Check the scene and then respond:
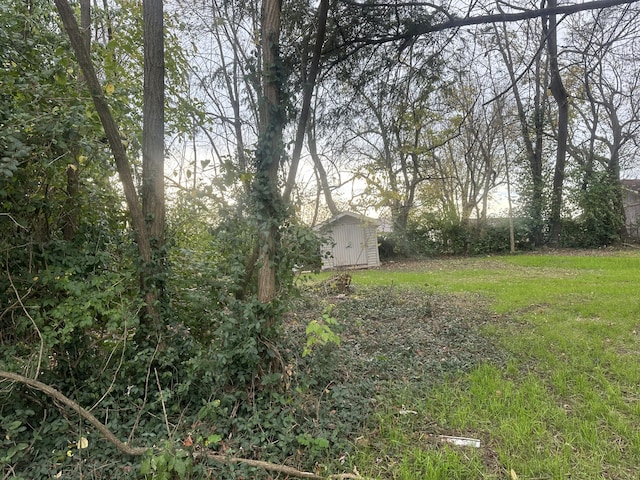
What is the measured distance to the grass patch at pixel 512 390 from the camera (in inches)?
73.0

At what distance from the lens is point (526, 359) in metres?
3.22

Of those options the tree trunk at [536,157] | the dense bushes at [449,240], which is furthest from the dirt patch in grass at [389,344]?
the tree trunk at [536,157]

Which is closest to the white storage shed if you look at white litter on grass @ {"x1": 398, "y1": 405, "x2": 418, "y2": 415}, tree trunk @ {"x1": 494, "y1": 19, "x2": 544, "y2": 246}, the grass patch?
tree trunk @ {"x1": 494, "y1": 19, "x2": 544, "y2": 246}

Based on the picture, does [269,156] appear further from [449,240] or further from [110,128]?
[449,240]

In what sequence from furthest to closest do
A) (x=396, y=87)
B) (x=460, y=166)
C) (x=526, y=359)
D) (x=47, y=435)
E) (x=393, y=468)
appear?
(x=460, y=166) → (x=396, y=87) → (x=526, y=359) → (x=47, y=435) → (x=393, y=468)

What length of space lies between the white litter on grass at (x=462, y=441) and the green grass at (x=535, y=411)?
39 mm

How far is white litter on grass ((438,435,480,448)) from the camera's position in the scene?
6.56 feet

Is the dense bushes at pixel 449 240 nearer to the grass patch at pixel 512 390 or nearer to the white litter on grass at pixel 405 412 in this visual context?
the grass patch at pixel 512 390

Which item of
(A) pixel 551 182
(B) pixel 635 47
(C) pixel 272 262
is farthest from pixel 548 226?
(C) pixel 272 262

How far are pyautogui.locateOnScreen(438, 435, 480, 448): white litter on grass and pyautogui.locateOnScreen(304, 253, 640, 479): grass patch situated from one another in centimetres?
4

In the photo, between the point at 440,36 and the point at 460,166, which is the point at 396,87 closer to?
the point at 440,36

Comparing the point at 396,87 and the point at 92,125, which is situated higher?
the point at 396,87

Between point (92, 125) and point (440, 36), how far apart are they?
3.48 meters

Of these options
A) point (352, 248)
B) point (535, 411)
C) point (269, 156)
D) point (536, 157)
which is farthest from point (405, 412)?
point (536, 157)
